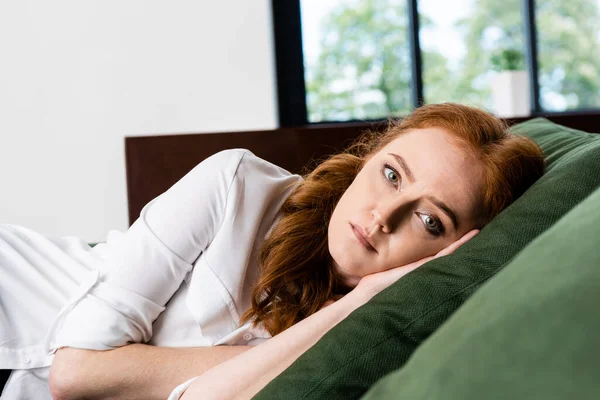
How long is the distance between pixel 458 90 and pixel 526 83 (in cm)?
44

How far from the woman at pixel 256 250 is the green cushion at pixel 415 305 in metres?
0.24

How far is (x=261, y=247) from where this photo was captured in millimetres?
1606

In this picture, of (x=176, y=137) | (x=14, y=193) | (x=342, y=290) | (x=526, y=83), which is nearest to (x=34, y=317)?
(x=342, y=290)

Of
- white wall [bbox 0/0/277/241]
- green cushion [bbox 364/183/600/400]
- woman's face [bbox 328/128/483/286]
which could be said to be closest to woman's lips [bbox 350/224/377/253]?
woman's face [bbox 328/128/483/286]

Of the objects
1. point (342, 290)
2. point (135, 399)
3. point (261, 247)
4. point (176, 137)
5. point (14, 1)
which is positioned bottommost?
point (135, 399)

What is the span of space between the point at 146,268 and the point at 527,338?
110 centimetres

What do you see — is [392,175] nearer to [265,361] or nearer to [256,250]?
[256,250]

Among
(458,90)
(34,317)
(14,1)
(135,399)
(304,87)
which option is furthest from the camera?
(458,90)

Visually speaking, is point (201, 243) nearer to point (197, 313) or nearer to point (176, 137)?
point (197, 313)

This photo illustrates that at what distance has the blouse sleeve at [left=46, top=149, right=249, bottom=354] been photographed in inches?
55.6

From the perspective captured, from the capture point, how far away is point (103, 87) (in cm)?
376

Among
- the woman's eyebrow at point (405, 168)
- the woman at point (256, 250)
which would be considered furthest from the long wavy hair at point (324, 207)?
the woman's eyebrow at point (405, 168)

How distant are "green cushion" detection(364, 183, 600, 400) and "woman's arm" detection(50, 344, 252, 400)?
2.87 feet

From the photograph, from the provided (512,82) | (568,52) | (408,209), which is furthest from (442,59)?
(408,209)
